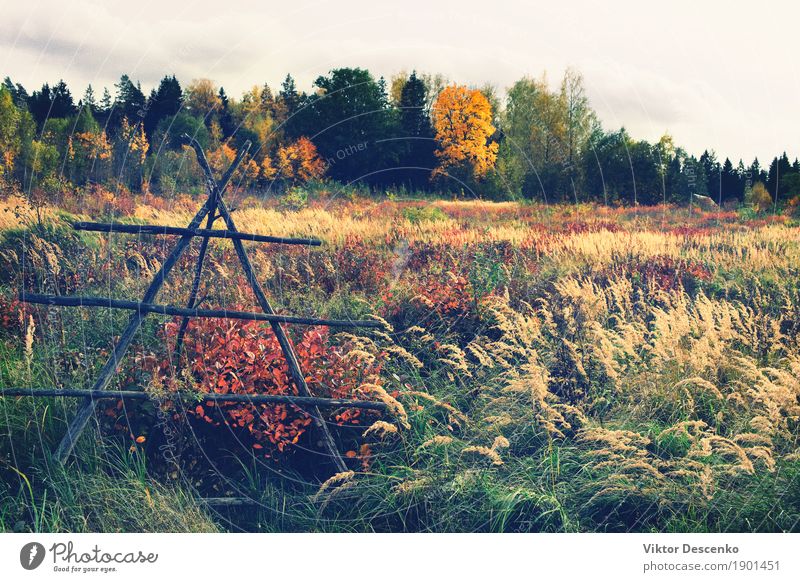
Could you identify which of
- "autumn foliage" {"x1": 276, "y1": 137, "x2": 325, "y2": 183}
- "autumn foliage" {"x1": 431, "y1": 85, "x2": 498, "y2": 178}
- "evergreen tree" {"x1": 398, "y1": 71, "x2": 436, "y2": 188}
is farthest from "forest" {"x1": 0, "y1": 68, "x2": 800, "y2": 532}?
"autumn foliage" {"x1": 276, "y1": 137, "x2": 325, "y2": 183}

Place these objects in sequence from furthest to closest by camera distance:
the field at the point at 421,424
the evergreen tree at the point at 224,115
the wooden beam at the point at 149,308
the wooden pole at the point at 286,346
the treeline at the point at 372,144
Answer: the evergreen tree at the point at 224,115
the treeline at the point at 372,144
the wooden pole at the point at 286,346
the wooden beam at the point at 149,308
the field at the point at 421,424

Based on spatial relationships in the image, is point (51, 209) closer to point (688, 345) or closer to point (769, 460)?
point (688, 345)

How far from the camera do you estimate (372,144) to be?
533 inches

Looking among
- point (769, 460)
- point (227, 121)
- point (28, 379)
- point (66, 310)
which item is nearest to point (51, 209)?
point (66, 310)

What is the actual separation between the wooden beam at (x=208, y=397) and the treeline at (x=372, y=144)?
8.35 feet

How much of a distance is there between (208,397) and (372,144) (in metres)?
9.83

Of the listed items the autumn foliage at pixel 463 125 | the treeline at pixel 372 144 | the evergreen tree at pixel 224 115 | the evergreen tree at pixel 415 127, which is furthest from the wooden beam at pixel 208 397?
the evergreen tree at pixel 224 115

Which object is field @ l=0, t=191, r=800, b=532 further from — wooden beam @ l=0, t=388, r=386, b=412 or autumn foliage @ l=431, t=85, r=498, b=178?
autumn foliage @ l=431, t=85, r=498, b=178

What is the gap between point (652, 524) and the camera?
167 inches

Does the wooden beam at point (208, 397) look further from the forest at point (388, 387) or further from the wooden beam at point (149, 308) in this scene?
the wooden beam at point (149, 308)
